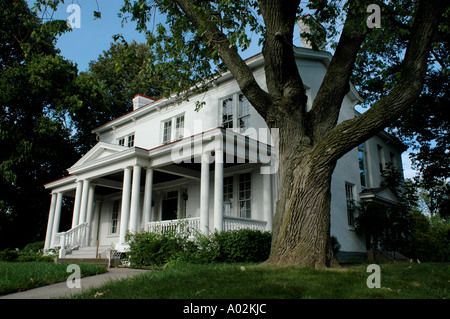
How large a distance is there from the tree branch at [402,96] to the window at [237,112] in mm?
8003

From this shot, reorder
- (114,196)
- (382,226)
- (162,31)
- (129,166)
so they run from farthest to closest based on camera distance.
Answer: (114,196)
(382,226)
(129,166)
(162,31)

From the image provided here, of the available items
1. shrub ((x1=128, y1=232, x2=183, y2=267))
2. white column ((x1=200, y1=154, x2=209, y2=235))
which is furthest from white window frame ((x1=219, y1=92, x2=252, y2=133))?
shrub ((x1=128, y1=232, x2=183, y2=267))

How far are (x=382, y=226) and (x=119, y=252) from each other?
10.9 m

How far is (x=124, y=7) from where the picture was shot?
10258 mm

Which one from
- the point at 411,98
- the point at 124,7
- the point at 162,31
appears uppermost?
the point at 124,7

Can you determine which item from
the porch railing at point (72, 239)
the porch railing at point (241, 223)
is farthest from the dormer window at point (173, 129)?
the porch railing at point (241, 223)

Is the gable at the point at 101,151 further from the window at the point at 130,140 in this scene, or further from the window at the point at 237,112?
the window at the point at 237,112

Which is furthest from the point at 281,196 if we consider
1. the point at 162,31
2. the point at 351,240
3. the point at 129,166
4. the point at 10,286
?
the point at 351,240

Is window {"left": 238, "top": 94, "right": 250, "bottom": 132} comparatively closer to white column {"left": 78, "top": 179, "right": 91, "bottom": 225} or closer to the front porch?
the front porch

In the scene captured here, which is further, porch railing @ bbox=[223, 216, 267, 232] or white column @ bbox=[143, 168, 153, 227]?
white column @ bbox=[143, 168, 153, 227]

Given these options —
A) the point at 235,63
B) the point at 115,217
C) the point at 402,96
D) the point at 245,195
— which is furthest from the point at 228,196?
the point at 402,96

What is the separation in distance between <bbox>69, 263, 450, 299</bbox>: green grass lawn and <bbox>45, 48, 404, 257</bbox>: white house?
5427 mm

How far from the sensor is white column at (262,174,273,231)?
41.7 ft
